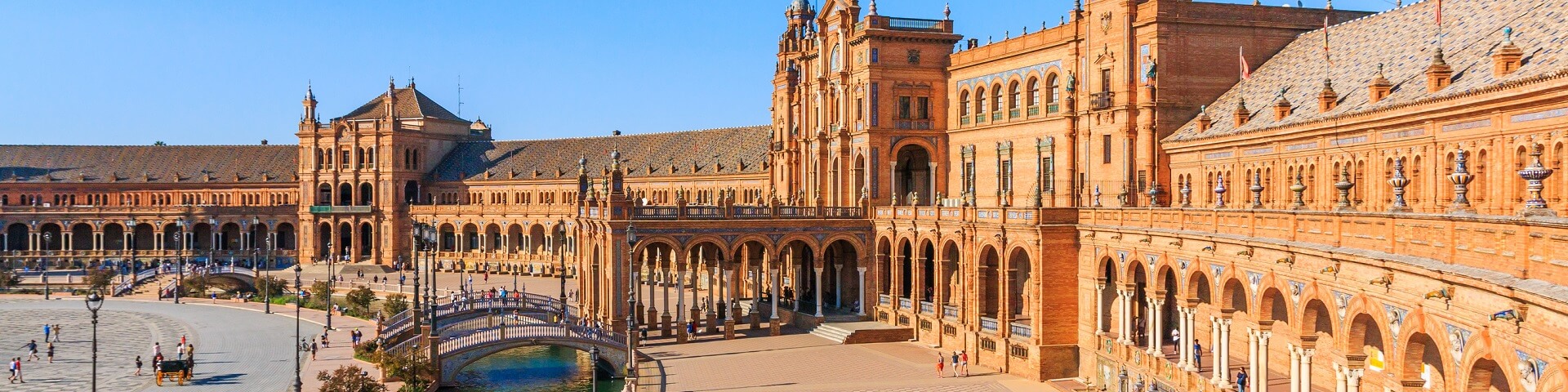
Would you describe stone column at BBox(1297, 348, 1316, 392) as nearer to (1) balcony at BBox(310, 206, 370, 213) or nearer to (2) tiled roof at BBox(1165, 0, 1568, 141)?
(2) tiled roof at BBox(1165, 0, 1568, 141)

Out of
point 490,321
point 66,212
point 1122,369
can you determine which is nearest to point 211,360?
point 490,321

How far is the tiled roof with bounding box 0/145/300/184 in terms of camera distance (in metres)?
117

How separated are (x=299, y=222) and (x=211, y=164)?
521 inches

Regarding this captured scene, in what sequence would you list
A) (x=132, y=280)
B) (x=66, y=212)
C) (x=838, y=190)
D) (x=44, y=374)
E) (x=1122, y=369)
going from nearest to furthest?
(x=1122, y=369), (x=44, y=374), (x=838, y=190), (x=132, y=280), (x=66, y=212)

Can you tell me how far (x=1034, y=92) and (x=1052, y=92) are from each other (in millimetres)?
1373

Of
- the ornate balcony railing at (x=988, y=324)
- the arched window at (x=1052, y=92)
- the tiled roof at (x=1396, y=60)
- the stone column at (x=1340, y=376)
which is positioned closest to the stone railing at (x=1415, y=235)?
the stone column at (x=1340, y=376)

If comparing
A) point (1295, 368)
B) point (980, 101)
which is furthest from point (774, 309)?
point (1295, 368)

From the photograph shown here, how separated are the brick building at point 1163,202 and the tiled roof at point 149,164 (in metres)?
51.4

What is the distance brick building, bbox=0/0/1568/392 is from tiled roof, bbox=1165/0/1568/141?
0.43 feet

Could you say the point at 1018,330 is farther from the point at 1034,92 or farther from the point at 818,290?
the point at 1034,92

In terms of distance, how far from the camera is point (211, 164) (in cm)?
12006

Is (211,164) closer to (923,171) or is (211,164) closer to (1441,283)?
(923,171)

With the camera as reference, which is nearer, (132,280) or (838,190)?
(838,190)

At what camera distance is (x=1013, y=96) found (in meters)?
55.9
